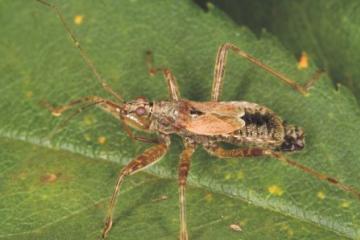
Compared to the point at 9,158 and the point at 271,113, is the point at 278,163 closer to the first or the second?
the point at 271,113

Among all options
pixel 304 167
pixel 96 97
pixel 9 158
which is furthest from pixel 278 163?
pixel 9 158

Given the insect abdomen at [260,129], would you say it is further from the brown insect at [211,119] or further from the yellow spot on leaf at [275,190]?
the yellow spot on leaf at [275,190]

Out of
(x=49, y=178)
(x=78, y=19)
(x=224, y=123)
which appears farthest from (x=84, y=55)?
(x=224, y=123)

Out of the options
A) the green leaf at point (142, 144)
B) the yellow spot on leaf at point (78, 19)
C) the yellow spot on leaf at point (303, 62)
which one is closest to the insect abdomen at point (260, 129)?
the green leaf at point (142, 144)

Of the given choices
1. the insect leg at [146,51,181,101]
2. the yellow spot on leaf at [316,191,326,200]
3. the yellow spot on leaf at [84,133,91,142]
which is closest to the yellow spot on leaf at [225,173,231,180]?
the yellow spot on leaf at [316,191,326,200]

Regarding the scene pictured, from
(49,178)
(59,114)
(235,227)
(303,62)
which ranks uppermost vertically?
(303,62)

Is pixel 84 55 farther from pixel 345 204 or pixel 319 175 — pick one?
pixel 345 204

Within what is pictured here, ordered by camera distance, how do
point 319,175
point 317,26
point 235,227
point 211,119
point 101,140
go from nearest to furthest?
point 235,227, point 319,175, point 101,140, point 211,119, point 317,26
